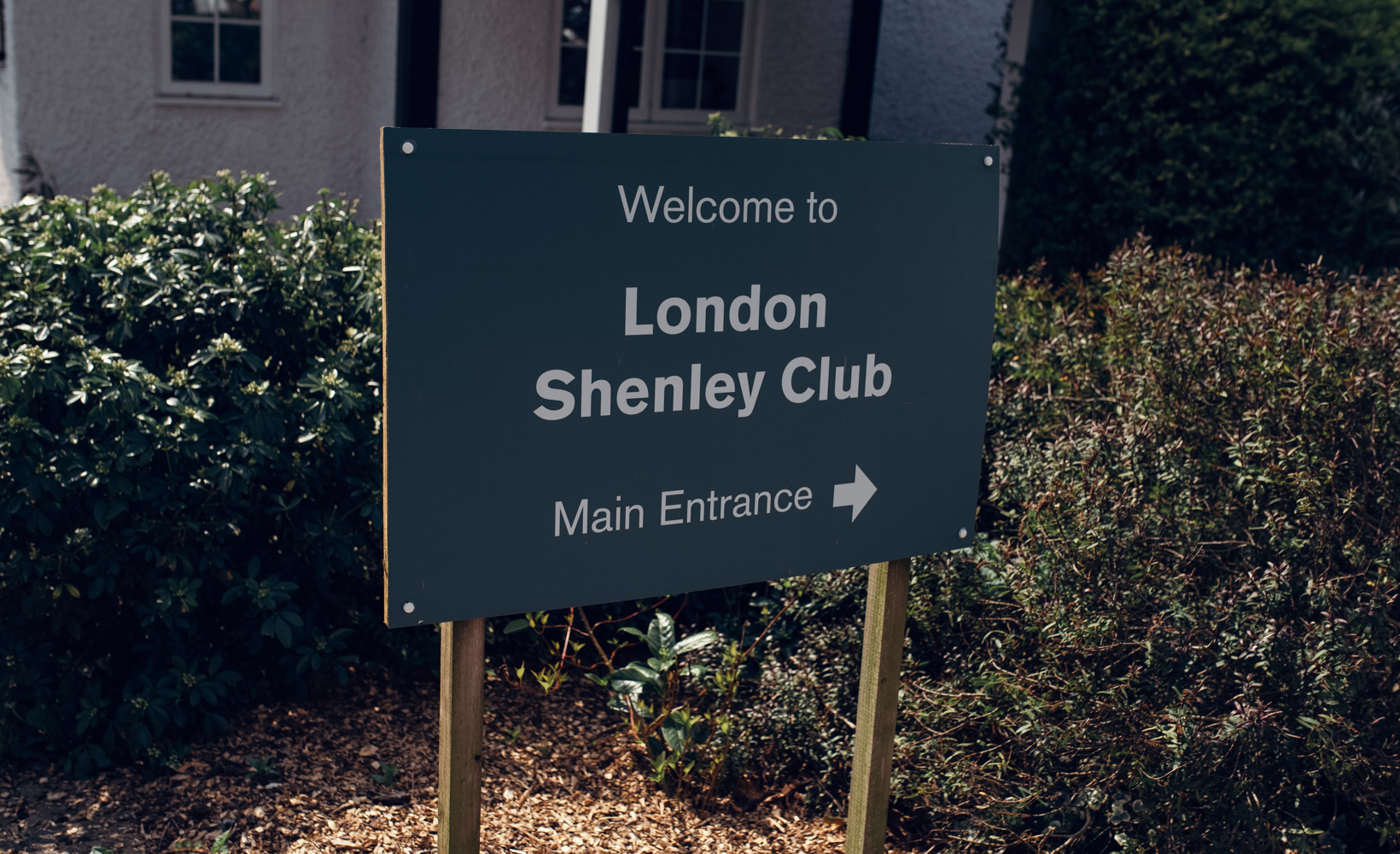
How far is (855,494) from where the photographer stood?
2.21 m

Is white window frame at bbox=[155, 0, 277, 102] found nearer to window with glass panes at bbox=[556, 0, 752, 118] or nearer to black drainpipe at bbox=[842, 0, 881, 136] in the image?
window with glass panes at bbox=[556, 0, 752, 118]

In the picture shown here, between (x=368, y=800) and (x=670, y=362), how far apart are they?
65.8 inches

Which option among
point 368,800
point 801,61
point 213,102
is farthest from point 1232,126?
point 213,102

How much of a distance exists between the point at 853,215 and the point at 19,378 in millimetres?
2101

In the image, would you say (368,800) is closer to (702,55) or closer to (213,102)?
(213,102)

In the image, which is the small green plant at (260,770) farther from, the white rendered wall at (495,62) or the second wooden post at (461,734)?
the white rendered wall at (495,62)

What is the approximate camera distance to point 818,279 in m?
2.10

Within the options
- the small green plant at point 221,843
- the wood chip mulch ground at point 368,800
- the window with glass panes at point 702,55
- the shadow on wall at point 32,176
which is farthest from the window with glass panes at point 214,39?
the small green plant at point 221,843

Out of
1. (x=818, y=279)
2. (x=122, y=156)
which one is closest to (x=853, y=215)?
(x=818, y=279)

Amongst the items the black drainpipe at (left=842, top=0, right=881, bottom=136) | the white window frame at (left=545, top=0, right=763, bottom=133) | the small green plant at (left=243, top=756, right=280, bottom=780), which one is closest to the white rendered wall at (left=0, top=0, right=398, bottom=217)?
the white window frame at (left=545, top=0, right=763, bottom=133)

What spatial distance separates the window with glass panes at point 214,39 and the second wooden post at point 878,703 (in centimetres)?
719

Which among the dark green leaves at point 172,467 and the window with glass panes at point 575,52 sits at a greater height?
the window with glass panes at point 575,52

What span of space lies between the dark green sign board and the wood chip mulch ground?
3.69 feet

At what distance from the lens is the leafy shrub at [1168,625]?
2617mm
